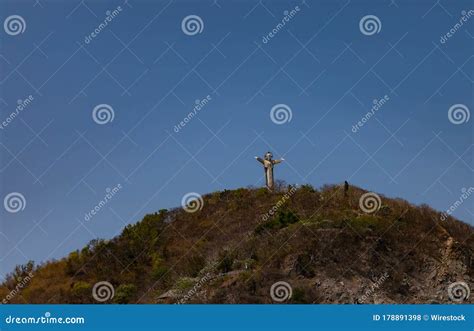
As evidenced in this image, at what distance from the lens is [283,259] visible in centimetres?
2941

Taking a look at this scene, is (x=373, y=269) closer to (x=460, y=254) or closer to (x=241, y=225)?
(x=460, y=254)

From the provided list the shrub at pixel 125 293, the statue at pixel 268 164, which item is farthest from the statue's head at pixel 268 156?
the shrub at pixel 125 293

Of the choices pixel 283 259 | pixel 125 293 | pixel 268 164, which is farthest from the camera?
pixel 268 164

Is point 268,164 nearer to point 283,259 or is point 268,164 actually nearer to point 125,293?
point 283,259

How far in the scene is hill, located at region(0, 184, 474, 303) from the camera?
1104 inches

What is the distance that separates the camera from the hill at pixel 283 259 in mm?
28031

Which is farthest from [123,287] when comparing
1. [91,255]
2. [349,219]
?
[349,219]

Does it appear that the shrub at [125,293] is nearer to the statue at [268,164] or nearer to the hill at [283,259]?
the hill at [283,259]

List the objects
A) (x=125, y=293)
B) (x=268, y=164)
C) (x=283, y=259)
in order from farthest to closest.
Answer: (x=268, y=164), (x=125, y=293), (x=283, y=259)

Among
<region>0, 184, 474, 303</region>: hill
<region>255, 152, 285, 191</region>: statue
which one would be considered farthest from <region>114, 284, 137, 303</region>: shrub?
<region>255, 152, 285, 191</region>: statue

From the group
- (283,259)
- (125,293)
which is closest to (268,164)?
(283,259)

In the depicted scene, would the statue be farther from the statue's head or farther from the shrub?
the shrub
